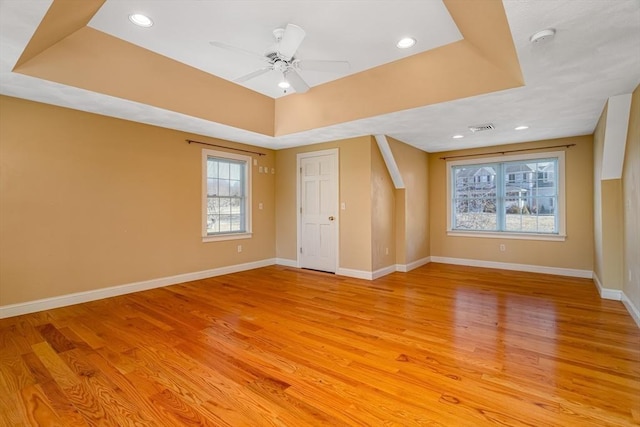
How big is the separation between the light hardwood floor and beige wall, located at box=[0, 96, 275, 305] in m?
0.51

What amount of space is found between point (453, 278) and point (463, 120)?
2.61 m

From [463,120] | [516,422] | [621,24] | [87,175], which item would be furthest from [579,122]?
[87,175]

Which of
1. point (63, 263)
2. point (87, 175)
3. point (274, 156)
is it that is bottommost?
point (63, 263)

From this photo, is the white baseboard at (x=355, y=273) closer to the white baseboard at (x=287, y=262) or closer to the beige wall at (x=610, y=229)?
the white baseboard at (x=287, y=262)

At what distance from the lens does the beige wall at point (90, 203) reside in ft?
11.4

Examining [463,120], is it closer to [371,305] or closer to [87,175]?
[371,305]

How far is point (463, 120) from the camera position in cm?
425

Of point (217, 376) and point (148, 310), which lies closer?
A: point (217, 376)

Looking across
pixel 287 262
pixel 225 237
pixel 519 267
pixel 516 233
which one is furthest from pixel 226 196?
pixel 519 267

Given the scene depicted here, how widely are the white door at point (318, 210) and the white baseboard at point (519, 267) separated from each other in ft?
8.77

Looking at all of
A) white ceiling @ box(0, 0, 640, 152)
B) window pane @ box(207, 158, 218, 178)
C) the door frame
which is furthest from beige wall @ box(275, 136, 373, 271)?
window pane @ box(207, 158, 218, 178)

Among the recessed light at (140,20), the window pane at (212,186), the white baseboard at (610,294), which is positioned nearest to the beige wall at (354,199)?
the window pane at (212,186)

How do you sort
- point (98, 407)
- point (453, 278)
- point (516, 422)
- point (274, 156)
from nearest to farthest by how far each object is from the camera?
point (516, 422) < point (98, 407) < point (453, 278) < point (274, 156)

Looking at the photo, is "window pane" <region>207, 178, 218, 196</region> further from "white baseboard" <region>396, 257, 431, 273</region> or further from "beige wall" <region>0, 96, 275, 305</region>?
"white baseboard" <region>396, 257, 431, 273</region>
